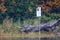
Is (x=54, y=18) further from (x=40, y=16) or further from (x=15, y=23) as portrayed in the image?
(x=15, y=23)

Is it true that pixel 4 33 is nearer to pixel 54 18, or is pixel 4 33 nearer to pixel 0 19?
pixel 0 19

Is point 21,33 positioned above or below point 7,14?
below

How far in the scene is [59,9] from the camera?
20875 millimetres

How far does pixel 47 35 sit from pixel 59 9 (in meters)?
2.42

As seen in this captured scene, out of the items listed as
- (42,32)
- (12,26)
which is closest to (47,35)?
(42,32)

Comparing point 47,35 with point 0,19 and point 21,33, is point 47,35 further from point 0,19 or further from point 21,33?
point 0,19

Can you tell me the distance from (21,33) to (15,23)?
3.29 ft

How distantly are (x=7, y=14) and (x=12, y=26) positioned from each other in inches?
41.1

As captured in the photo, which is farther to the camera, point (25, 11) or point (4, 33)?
point (25, 11)

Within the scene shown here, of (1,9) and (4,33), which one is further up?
(1,9)

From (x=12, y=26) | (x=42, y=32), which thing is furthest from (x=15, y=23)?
(x=42, y=32)

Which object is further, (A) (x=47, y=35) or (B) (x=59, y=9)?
(B) (x=59, y=9)

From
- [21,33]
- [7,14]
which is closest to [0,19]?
[7,14]

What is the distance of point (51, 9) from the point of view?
2088cm
